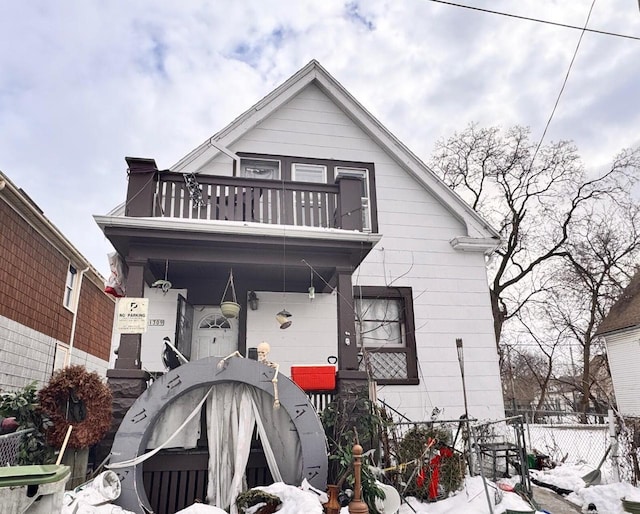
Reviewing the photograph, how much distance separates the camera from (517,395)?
121ft

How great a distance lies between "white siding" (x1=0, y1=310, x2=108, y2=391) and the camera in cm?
822

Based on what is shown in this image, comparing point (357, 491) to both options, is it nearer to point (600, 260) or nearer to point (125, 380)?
point (125, 380)

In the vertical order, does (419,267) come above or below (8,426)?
above

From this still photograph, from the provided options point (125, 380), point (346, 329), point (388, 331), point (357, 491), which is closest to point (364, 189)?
point (388, 331)

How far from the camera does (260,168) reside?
906cm

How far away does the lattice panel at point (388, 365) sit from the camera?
8.30 m

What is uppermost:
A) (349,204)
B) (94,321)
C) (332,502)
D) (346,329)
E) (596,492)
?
(349,204)

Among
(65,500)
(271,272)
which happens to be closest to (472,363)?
(271,272)

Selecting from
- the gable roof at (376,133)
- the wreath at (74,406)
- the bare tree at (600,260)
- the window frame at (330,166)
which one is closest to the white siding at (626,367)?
the bare tree at (600,260)

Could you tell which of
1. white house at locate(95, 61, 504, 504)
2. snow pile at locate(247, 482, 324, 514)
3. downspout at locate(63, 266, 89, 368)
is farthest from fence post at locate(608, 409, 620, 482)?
downspout at locate(63, 266, 89, 368)

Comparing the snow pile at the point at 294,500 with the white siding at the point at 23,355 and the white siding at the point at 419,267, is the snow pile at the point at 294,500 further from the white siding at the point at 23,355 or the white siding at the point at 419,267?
the white siding at the point at 23,355

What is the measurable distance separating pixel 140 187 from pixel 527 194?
614 inches

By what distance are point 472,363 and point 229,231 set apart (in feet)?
17.1

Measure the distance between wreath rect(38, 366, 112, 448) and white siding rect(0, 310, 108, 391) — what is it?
146 inches
